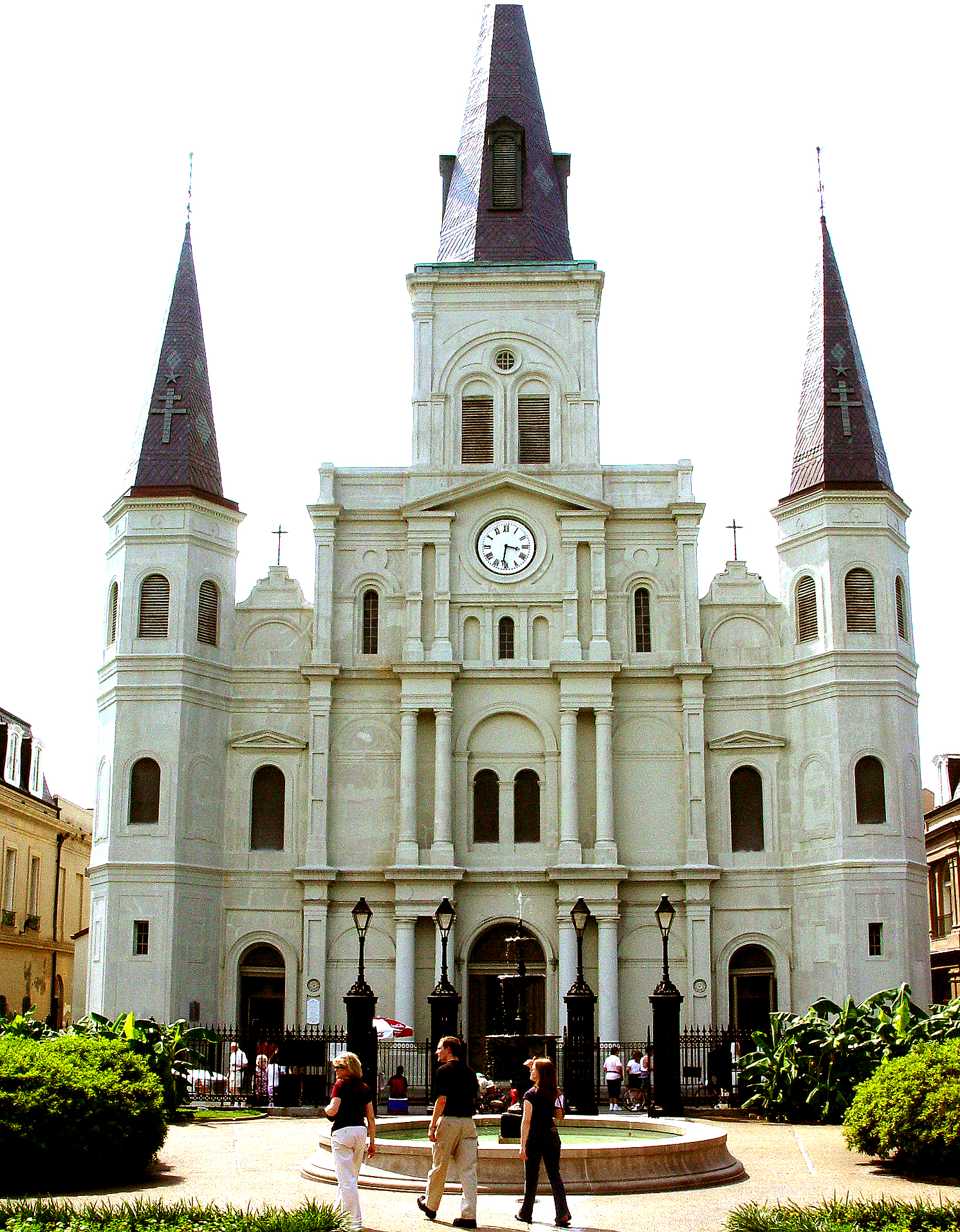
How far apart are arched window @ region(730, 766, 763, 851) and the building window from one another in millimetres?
15355

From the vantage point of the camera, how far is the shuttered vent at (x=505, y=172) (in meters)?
47.5

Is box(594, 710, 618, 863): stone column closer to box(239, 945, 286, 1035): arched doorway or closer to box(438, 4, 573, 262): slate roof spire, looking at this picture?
box(239, 945, 286, 1035): arched doorway

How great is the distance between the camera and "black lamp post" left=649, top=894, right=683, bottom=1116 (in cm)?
2805

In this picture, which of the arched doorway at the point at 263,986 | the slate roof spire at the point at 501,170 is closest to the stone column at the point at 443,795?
the arched doorway at the point at 263,986

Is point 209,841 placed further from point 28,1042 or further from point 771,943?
point 28,1042

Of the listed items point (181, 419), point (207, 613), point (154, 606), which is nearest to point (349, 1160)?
point (154, 606)

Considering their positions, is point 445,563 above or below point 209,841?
above

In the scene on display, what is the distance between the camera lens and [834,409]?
141ft

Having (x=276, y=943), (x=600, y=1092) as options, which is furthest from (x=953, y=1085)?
(x=276, y=943)

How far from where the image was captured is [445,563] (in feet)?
142

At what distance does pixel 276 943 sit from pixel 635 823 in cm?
1000

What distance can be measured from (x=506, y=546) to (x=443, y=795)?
721 cm

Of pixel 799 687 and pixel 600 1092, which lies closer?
pixel 600 1092

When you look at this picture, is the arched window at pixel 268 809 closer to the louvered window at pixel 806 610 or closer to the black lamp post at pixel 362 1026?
the black lamp post at pixel 362 1026
